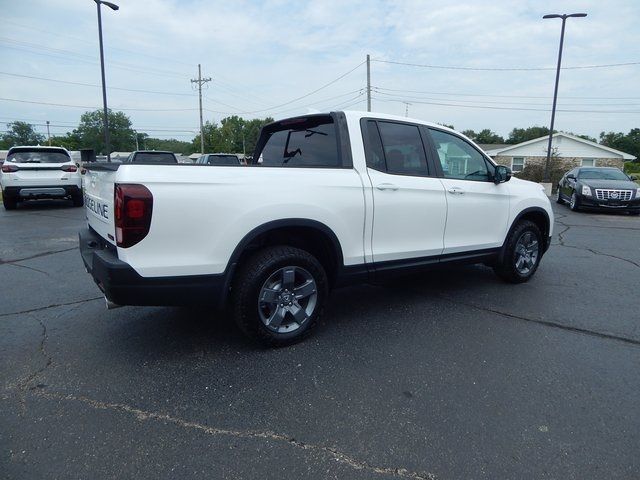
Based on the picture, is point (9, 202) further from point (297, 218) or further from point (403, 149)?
point (403, 149)

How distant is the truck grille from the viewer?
487 inches

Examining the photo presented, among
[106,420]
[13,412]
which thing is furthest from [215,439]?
[13,412]

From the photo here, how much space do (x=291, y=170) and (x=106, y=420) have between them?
2.03 metres

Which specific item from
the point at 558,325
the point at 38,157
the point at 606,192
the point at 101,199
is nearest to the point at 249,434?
the point at 101,199

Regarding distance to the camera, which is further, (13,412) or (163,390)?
(163,390)

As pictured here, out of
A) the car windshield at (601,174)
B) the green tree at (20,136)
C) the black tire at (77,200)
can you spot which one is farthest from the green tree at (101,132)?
the car windshield at (601,174)

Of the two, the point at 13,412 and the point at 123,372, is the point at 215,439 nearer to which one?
the point at 123,372

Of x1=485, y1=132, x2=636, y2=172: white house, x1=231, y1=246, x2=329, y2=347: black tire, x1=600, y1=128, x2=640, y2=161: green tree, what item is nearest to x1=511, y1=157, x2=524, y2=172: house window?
x1=485, y1=132, x2=636, y2=172: white house

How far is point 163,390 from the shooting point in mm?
2744

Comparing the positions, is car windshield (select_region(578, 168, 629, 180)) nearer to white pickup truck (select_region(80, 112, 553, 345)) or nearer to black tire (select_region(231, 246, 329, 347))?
white pickup truck (select_region(80, 112, 553, 345))

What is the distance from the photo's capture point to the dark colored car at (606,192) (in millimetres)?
12375

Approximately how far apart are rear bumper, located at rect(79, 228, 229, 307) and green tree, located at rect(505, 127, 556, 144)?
102m

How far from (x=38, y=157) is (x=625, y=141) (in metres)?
101

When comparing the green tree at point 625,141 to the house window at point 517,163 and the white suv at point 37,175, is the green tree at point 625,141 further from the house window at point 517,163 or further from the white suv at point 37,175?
the white suv at point 37,175
